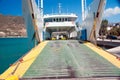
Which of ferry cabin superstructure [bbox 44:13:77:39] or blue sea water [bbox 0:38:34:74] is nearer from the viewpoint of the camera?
blue sea water [bbox 0:38:34:74]

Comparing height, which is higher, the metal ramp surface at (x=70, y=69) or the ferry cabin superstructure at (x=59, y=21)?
the ferry cabin superstructure at (x=59, y=21)

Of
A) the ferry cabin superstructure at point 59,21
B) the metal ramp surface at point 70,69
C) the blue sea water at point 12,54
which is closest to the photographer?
the metal ramp surface at point 70,69

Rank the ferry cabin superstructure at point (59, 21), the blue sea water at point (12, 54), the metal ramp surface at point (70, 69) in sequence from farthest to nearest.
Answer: the ferry cabin superstructure at point (59, 21) < the blue sea water at point (12, 54) < the metal ramp surface at point (70, 69)

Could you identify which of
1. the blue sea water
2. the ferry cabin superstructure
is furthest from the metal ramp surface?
the ferry cabin superstructure

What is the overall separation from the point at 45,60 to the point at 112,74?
3.31 meters

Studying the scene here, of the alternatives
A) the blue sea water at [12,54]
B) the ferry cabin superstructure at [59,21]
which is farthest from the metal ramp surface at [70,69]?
the ferry cabin superstructure at [59,21]

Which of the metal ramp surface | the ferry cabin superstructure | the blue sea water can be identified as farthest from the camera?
the ferry cabin superstructure

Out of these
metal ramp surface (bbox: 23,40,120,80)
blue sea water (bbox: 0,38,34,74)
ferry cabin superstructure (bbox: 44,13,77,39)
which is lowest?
blue sea water (bbox: 0,38,34,74)

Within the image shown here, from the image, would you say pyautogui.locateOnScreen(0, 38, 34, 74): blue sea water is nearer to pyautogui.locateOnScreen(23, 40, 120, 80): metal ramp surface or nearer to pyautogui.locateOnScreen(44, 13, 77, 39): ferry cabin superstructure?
pyautogui.locateOnScreen(44, 13, 77, 39): ferry cabin superstructure

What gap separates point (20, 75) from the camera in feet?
24.8

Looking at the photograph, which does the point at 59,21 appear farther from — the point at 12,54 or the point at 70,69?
the point at 70,69

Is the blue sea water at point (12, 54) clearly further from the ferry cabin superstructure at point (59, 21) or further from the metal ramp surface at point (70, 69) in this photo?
the metal ramp surface at point (70, 69)

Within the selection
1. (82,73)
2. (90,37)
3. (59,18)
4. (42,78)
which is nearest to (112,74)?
(82,73)

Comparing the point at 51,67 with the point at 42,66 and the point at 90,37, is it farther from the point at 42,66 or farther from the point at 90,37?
the point at 90,37
